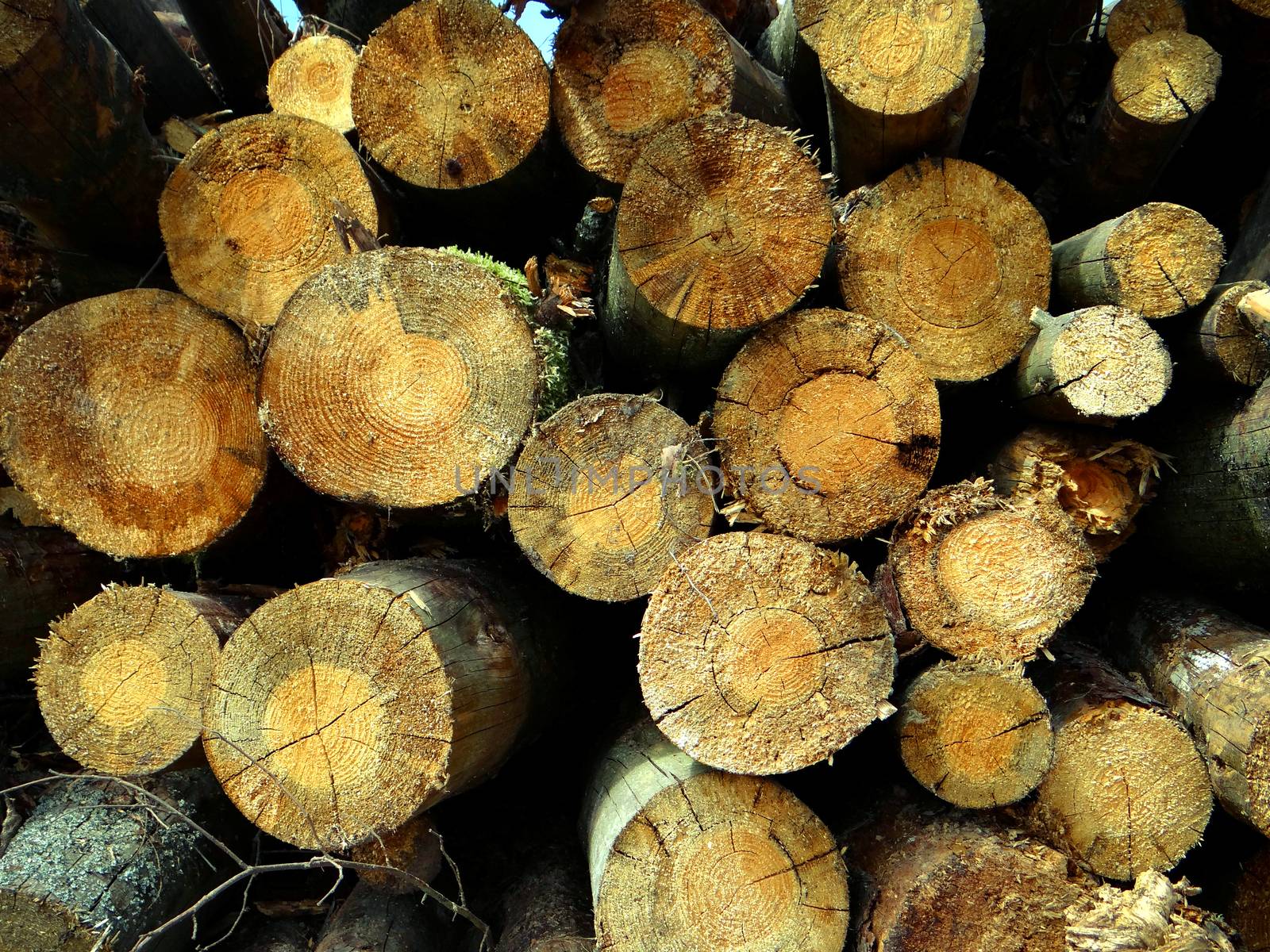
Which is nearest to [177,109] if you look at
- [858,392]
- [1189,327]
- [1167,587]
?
[858,392]

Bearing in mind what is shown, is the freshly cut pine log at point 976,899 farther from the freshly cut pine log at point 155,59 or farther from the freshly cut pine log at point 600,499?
the freshly cut pine log at point 155,59

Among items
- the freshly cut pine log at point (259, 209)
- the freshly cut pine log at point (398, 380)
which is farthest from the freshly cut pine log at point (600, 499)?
the freshly cut pine log at point (259, 209)

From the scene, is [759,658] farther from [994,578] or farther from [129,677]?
[129,677]

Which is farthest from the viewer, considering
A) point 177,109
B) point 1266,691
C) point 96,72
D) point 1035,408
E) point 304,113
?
point 177,109

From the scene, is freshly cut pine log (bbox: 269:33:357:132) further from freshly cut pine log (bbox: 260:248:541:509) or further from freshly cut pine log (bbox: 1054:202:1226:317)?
freshly cut pine log (bbox: 1054:202:1226:317)

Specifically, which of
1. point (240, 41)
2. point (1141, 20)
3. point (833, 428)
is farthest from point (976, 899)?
point (240, 41)

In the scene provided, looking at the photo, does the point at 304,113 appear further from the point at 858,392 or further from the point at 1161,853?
the point at 1161,853

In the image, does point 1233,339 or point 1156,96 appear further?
point 1156,96
